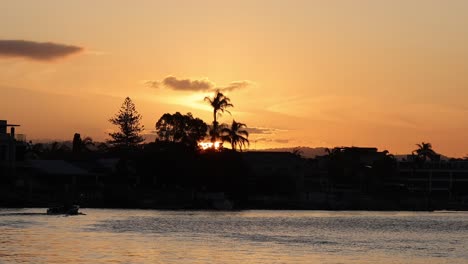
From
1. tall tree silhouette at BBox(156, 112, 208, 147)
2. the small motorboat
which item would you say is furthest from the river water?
tall tree silhouette at BBox(156, 112, 208, 147)

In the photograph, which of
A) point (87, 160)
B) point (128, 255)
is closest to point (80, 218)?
point (128, 255)

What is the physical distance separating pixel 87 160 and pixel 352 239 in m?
80.6

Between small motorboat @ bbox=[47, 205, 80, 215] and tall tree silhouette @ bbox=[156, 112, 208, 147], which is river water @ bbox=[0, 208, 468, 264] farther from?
tall tree silhouette @ bbox=[156, 112, 208, 147]

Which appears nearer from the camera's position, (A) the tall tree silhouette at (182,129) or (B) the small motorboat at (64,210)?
(B) the small motorboat at (64,210)

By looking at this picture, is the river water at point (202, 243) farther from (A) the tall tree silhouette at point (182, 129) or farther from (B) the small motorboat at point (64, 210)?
(A) the tall tree silhouette at point (182, 129)

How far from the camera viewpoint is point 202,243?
232 ft

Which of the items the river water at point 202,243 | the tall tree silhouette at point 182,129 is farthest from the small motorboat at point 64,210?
the tall tree silhouette at point 182,129

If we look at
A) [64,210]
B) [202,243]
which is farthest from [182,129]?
[202,243]

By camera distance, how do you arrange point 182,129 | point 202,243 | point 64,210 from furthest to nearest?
point 182,129, point 64,210, point 202,243

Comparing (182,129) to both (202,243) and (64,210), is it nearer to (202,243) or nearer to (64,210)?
(64,210)

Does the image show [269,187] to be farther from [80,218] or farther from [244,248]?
[244,248]

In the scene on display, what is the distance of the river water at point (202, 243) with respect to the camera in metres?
58.2

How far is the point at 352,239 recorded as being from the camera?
81625mm

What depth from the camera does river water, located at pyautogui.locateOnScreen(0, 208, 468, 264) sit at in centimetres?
5819
